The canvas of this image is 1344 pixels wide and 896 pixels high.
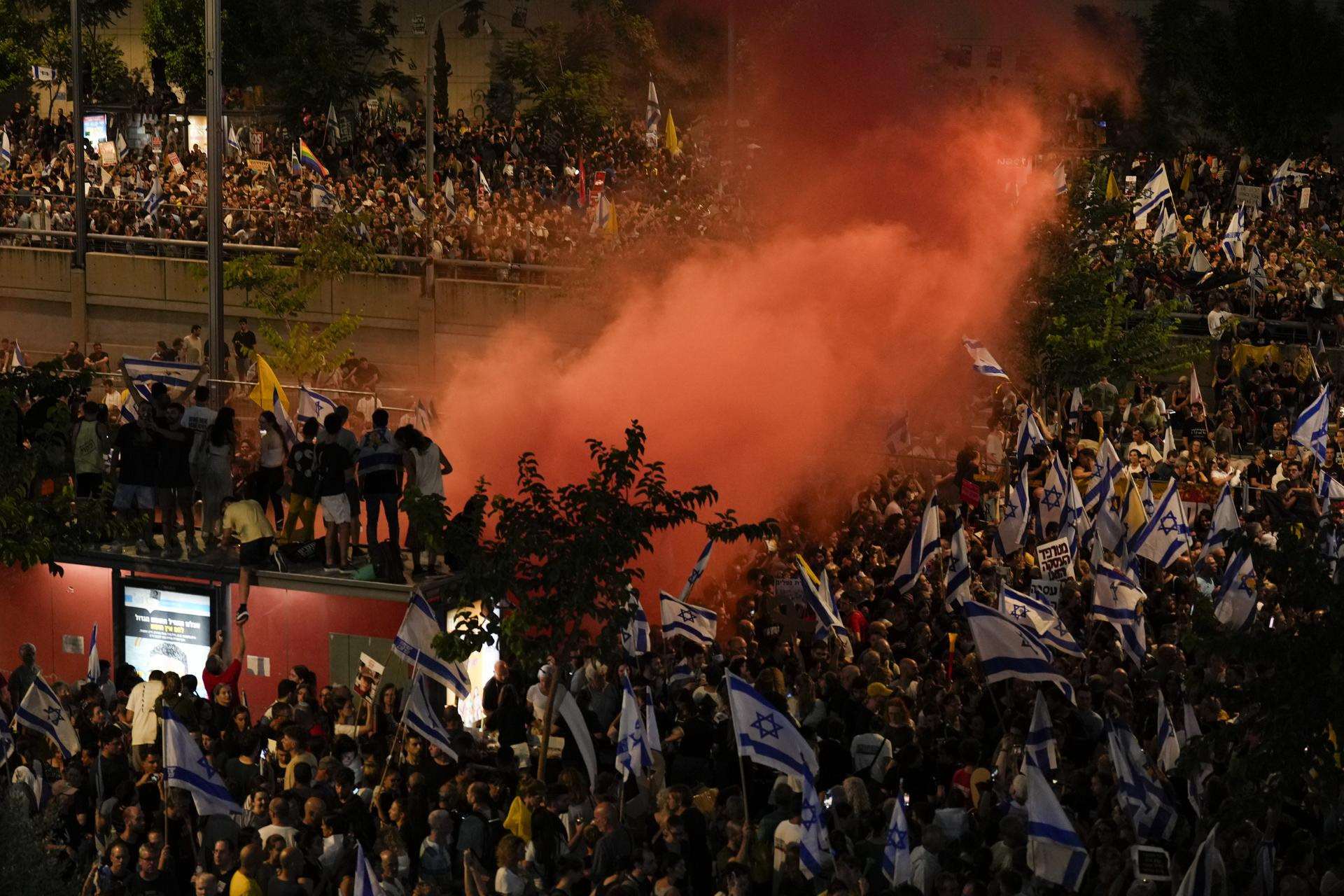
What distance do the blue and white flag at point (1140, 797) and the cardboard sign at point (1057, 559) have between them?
695 centimetres

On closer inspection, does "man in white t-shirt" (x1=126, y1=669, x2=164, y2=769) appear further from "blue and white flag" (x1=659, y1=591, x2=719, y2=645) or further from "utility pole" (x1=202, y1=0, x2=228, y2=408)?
"utility pole" (x1=202, y1=0, x2=228, y2=408)

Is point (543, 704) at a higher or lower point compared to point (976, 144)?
lower

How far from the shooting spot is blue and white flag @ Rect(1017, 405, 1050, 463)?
85.9ft

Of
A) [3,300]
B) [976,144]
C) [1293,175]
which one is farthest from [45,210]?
[1293,175]

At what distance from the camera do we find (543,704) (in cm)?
1706

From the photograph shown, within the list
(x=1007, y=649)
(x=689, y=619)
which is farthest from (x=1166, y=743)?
(x=689, y=619)

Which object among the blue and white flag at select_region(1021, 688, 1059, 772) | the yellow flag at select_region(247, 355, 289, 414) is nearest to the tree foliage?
the blue and white flag at select_region(1021, 688, 1059, 772)

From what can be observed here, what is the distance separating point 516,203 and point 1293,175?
50.9ft

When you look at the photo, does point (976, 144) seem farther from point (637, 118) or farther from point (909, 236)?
point (637, 118)

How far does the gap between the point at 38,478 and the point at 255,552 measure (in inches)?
89.0

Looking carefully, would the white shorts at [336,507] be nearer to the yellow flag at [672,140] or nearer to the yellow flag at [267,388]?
the yellow flag at [267,388]

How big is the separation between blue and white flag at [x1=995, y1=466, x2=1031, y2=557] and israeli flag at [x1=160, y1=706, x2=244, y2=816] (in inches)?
405

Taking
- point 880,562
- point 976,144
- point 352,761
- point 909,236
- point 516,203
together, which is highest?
point 516,203

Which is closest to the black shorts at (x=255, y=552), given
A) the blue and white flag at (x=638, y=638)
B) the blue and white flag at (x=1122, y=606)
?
the blue and white flag at (x=638, y=638)
